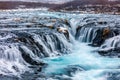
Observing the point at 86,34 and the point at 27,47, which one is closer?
the point at 27,47

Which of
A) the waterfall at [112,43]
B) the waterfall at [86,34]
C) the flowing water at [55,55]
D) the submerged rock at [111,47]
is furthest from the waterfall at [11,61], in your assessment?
the waterfall at [86,34]

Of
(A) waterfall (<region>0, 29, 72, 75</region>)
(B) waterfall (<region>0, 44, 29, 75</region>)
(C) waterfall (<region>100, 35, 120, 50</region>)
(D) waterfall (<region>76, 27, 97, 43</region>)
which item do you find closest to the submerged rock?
(C) waterfall (<region>100, 35, 120, 50</region>)

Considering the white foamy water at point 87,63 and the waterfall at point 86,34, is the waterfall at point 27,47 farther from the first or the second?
the waterfall at point 86,34

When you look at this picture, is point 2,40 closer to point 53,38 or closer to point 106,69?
point 53,38

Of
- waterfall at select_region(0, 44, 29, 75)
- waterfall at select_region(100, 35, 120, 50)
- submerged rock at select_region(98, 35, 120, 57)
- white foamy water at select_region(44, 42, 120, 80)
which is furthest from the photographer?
waterfall at select_region(100, 35, 120, 50)

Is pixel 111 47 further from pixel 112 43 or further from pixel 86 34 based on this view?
pixel 86 34

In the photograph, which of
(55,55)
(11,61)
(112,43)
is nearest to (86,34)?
(112,43)

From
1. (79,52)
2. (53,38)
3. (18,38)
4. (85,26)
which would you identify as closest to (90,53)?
(79,52)

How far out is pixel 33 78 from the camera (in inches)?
686

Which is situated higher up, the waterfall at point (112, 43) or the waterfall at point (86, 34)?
the waterfall at point (86, 34)

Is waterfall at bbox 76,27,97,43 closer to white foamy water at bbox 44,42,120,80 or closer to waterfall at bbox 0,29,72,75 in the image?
waterfall at bbox 0,29,72,75

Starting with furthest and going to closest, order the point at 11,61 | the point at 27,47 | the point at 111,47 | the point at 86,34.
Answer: the point at 86,34
the point at 111,47
the point at 27,47
the point at 11,61

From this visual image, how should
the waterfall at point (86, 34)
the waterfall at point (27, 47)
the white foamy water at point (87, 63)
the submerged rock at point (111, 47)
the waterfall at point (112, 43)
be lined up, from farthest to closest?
the waterfall at point (86, 34), the waterfall at point (112, 43), the submerged rock at point (111, 47), the waterfall at point (27, 47), the white foamy water at point (87, 63)

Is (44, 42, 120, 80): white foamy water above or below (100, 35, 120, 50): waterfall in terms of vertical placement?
below
